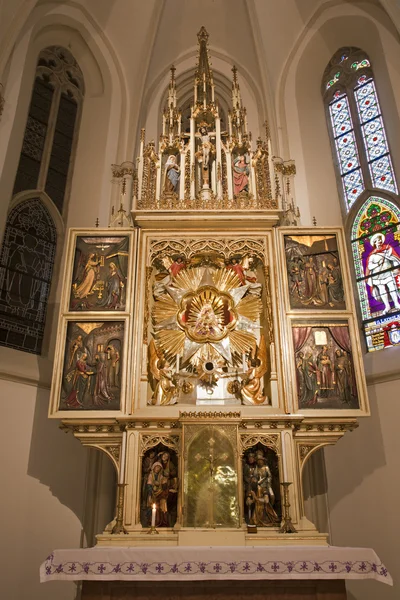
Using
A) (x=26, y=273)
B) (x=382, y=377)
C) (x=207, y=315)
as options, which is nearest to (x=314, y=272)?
(x=207, y=315)

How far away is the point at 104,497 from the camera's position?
7.60 meters

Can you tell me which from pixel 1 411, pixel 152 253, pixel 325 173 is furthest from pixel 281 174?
pixel 1 411

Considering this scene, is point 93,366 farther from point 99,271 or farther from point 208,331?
point 208,331

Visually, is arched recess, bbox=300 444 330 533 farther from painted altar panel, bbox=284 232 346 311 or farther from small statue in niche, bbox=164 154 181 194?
small statue in niche, bbox=164 154 181 194

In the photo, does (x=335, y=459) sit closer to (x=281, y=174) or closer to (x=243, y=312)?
(x=243, y=312)

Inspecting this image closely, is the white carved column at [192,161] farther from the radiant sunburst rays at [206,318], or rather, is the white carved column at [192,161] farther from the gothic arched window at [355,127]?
the gothic arched window at [355,127]

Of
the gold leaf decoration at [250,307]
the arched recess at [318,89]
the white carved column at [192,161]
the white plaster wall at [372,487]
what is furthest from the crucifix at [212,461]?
the arched recess at [318,89]

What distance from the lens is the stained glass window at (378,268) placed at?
848 centimetres

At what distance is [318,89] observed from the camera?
37.1 ft

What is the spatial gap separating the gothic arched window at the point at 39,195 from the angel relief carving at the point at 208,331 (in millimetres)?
2488

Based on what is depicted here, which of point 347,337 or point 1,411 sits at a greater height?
point 347,337

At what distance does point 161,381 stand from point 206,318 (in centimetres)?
105

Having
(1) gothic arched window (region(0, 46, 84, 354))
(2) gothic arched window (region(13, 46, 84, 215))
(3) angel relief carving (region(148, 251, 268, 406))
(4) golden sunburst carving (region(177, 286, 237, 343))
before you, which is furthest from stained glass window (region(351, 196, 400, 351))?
(2) gothic arched window (region(13, 46, 84, 215))

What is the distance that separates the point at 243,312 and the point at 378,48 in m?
6.59
